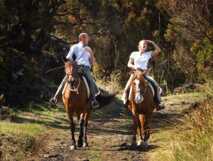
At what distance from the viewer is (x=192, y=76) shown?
92.8ft

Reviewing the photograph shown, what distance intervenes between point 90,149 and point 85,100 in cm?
143

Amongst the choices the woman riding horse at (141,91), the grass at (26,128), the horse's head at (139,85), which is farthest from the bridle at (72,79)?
the grass at (26,128)

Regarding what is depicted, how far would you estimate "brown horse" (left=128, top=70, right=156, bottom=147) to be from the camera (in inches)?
642

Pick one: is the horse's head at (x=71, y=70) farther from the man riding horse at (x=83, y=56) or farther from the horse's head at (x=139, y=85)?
→ the horse's head at (x=139, y=85)

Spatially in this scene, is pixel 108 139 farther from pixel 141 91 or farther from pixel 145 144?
pixel 141 91

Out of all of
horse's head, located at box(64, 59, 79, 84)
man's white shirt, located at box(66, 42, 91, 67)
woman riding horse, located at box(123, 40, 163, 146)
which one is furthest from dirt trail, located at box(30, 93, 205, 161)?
man's white shirt, located at box(66, 42, 91, 67)

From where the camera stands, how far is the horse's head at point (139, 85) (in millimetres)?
16297

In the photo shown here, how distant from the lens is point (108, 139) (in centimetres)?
1811

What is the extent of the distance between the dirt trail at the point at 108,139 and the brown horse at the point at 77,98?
0.40 metres

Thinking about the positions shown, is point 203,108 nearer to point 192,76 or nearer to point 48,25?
point 48,25

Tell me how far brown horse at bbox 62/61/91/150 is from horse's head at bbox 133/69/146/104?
Answer: 1388mm

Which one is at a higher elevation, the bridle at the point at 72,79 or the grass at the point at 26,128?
the bridle at the point at 72,79

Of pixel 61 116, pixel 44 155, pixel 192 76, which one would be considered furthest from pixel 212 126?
pixel 192 76

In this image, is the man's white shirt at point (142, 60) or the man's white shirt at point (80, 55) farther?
the man's white shirt at point (80, 55)
